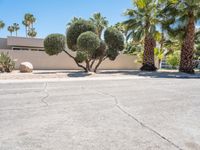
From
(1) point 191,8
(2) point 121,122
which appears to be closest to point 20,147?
(2) point 121,122

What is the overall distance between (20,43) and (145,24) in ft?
55.8

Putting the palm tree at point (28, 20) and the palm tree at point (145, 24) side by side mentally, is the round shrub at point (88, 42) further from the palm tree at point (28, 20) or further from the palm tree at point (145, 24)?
the palm tree at point (28, 20)

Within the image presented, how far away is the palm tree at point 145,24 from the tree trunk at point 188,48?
10.9 ft

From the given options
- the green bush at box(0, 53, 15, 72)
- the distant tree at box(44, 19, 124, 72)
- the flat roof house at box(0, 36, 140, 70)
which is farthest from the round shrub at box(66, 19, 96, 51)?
the flat roof house at box(0, 36, 140, 70)

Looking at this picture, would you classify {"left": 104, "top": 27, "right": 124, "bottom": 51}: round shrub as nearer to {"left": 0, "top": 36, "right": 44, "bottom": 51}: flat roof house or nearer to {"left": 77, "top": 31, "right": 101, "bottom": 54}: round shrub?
{"left": 77, "top": 31, "right": 101, "bottom": 54}: round shrub

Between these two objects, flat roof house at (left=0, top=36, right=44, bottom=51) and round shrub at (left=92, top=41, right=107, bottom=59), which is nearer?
round shrub at (left=92, top=41, right=107, bottom=59)

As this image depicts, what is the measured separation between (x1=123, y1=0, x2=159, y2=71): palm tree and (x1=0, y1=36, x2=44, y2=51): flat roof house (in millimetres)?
13393

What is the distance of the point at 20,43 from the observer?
105 feet

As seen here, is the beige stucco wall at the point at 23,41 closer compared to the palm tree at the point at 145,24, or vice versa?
the palm tree at the point at 145,24

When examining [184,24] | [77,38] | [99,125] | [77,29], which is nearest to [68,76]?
[77,38]

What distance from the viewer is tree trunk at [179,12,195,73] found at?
77.6 ft

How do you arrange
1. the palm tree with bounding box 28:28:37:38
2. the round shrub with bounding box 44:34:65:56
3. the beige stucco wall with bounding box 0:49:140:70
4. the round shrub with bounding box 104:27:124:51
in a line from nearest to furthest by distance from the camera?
the round shrub with bounding box 44:34:65:56
the round shrub with bounding box 104:27:124:51
the beige stucco wall with bounding box 0:49:140:70
the palm tree with bounding box 28:28:37:38

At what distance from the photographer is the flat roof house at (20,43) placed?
31.5 m

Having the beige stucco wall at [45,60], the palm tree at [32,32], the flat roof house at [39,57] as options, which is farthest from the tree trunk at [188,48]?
the palm tree at [32,32]
